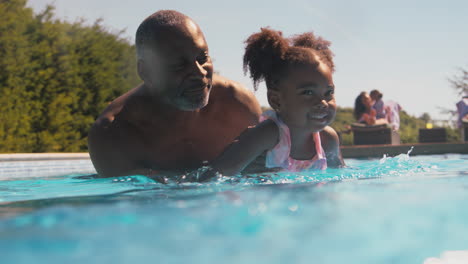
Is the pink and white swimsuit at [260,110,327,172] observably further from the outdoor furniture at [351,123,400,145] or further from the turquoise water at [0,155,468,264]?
the outdoor furniture at [351,123,400,145]

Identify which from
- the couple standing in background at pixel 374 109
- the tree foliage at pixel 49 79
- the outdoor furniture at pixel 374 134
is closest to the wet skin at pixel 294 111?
the tree foliage at pixel 49 79

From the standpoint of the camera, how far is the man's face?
11.5 ft

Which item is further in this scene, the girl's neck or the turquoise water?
the girl's neck

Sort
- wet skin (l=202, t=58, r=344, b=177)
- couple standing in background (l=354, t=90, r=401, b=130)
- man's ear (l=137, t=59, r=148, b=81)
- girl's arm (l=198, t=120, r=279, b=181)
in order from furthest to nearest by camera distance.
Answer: couple standing in background (l=354, t=90, r=401, b=130)
man's ear (l=137, t=59, r=148, b=81)
wet skin (l=202, t=58, r=344, b=177)
girl's arm (l=198, t=120, r=279, b=181)

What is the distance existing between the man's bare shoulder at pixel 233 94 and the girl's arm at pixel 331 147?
0.62 metres

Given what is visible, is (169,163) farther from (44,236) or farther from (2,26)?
(2,26)

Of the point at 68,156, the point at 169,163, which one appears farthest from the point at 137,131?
the point at 68,156

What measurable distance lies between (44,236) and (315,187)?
1258 mm

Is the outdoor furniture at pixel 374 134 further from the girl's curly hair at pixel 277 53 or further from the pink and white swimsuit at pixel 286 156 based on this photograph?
the pink and white swimsuit at pixel 286 156

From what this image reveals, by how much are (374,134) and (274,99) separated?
35.4ft

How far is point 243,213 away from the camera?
1.56 m

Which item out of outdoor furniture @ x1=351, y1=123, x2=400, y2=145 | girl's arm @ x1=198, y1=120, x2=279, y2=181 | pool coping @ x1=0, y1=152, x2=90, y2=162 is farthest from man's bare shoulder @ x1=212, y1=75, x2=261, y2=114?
outdoor furniture @ x1=351, y1=123, x2=400, y2=145

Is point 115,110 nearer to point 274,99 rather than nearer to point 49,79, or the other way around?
point 274,99

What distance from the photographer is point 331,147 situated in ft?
14.7
